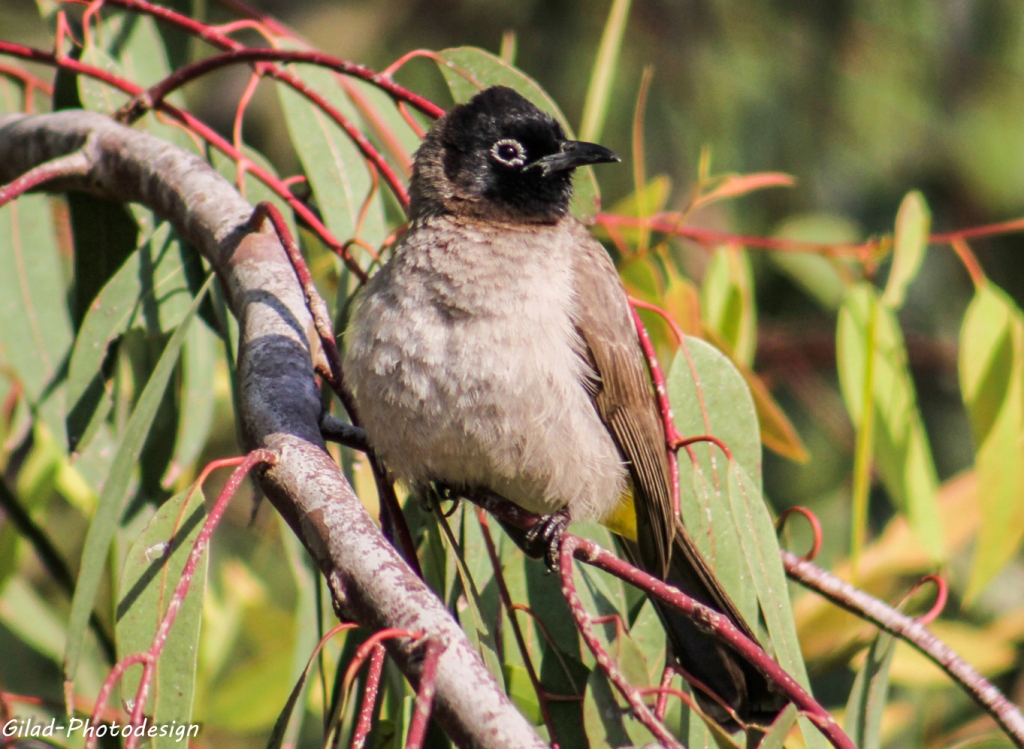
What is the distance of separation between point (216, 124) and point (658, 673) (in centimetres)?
600

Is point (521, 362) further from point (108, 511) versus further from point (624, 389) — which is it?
point (108, 511)

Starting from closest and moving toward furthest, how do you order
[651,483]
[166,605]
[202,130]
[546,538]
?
1. [166,605]
2. [546,538]
3. [651,483]
4. [202,130]

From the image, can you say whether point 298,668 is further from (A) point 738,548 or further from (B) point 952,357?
(B) point 952,357

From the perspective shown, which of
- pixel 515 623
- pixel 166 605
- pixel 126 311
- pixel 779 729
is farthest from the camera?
pixel 126 311

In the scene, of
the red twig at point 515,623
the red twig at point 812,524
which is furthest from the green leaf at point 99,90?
the red twig at point 812,524

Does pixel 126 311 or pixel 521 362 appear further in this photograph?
pixel 126 311

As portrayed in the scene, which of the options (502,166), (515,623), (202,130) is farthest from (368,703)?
(202,130)

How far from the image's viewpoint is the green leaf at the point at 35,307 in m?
2.67

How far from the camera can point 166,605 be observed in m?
1.76

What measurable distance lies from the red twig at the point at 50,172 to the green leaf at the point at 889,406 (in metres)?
1.88

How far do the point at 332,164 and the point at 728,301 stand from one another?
1.18m

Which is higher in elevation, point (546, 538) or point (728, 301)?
point (728, 301)

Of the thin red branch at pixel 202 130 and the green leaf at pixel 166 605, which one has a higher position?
the thin red branch at pixel 202 130

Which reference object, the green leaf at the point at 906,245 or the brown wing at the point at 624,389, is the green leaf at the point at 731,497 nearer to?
the brown wing at the point at 624,389
